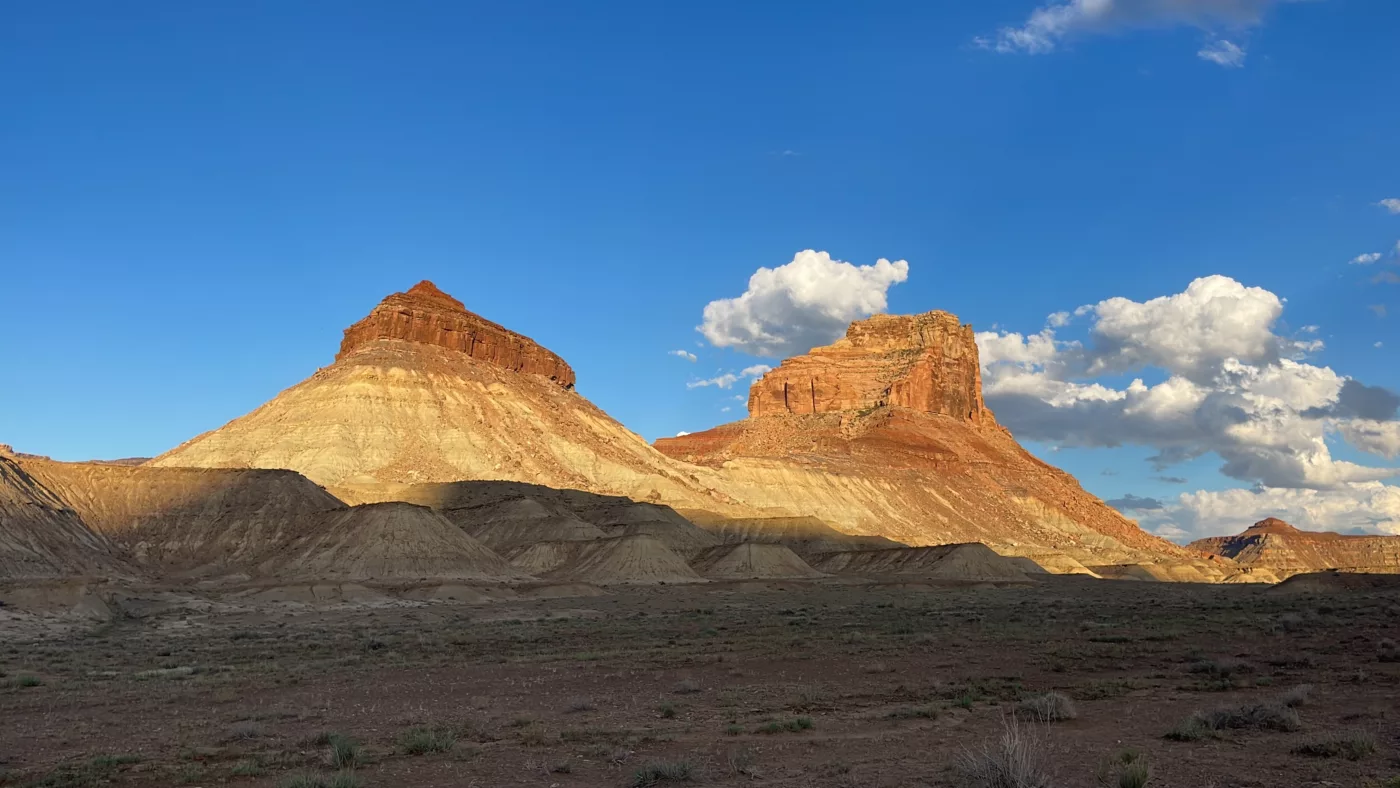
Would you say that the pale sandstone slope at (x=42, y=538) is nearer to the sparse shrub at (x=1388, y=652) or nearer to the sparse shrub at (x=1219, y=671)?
the sparse shrub at (x=1219, y=671)

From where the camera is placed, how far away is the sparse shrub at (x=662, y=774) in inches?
466

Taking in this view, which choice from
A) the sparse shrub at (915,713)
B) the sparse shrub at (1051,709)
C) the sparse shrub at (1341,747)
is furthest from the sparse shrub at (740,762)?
the sparse shrub at (1341,747)

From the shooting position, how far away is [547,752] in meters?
14.3

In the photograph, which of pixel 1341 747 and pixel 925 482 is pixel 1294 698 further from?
pixel 925 482

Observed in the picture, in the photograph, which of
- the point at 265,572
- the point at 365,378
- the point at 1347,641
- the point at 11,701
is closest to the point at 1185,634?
the point at 1347,641

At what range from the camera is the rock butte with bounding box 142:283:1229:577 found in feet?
391

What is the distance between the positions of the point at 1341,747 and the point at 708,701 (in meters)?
10.2

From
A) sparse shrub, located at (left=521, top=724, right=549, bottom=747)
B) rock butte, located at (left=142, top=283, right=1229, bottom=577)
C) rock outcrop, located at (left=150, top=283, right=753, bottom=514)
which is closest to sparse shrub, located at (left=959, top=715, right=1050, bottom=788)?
sparse shrub, located at (left=521, top=724, right=549, bottom=747)

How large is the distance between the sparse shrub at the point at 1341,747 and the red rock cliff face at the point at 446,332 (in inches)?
5751

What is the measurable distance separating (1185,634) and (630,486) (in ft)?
337

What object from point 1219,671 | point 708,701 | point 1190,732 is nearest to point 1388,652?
point 1219,671

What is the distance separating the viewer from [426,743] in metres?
14.5

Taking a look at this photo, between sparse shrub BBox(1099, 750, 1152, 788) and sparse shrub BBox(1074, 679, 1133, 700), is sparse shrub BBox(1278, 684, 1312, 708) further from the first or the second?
sparse shrub BBox(1099, 750, 1152, 788)

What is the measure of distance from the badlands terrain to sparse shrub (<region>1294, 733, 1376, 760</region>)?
39 millimetres
